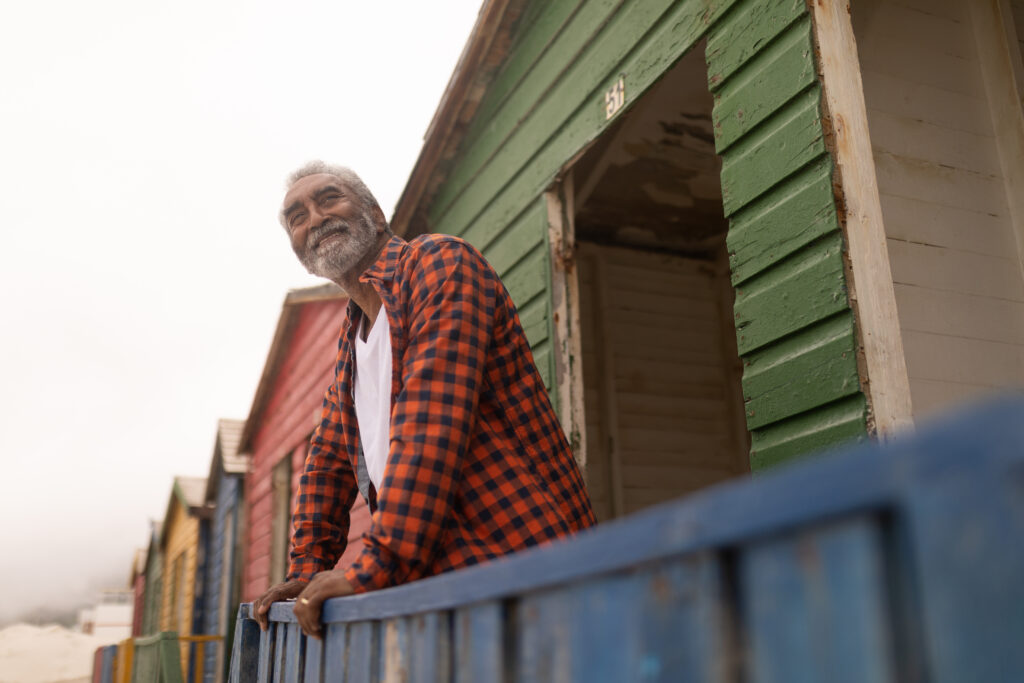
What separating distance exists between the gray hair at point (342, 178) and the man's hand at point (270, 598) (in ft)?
4.09

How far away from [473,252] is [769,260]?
0.95 metres

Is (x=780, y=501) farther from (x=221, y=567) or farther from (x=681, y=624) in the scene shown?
(x=221, y=567)

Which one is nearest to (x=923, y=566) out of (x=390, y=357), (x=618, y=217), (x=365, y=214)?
(x=390, y=357)

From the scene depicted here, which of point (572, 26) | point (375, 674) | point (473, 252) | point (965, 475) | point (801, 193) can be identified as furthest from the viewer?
point (572, 26)

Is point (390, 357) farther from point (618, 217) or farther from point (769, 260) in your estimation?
point (618, 217)

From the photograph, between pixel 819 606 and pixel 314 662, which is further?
pixel 314 662

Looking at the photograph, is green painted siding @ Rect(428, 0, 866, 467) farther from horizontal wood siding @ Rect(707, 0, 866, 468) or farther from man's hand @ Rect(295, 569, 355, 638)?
man's hand @ Rect(295, 569, 355, 638)

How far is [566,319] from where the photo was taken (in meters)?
4.04

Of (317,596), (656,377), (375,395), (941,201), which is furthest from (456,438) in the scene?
(656,377)

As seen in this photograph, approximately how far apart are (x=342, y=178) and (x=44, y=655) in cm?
4320

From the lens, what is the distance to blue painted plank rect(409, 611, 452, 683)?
46.5 inches

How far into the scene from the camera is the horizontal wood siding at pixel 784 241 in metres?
2.28

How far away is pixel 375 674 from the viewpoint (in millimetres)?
1426

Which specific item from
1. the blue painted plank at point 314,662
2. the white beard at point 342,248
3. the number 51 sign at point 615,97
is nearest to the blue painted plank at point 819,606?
the blue painted plank at point 314,662
